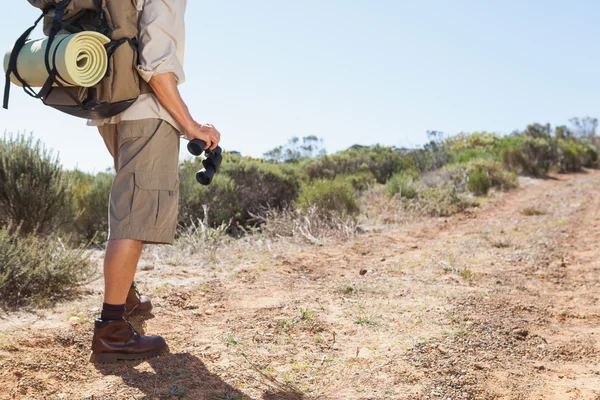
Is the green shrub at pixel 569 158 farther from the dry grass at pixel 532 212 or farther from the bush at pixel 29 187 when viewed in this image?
the bush at pixel 29 187

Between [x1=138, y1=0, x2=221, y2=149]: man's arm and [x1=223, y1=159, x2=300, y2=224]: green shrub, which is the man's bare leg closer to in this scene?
[x1=138, y1=0, x2=221, y2=149]: man's arm

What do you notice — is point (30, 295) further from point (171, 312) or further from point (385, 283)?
point (385, 283)

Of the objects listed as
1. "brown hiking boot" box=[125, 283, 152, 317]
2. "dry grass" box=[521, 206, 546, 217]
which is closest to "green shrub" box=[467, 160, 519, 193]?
"dry grass" box=[521, 206, 546, 217]

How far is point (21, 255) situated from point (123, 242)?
1.75m

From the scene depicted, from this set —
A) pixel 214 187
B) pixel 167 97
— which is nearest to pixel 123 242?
pixel 167 97

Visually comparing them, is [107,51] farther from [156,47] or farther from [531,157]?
[531,157]

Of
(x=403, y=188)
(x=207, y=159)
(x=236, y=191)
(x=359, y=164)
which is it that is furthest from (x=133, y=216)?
(x=359, y=164)

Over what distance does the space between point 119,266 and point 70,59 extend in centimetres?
85

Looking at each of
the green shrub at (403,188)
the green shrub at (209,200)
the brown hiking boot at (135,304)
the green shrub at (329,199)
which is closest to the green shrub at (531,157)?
the green shrub at (403,188)

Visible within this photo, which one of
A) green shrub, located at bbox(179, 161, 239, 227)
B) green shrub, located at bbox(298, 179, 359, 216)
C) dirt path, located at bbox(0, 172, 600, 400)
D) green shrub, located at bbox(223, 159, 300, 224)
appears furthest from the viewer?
green shrub, located at bbox(223, 159, 300, 224)

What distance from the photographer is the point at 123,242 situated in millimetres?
2311

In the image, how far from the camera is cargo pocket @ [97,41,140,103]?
2232 mm

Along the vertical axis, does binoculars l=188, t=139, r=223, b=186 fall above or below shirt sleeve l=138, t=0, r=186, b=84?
below

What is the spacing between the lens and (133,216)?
229 centimetres
